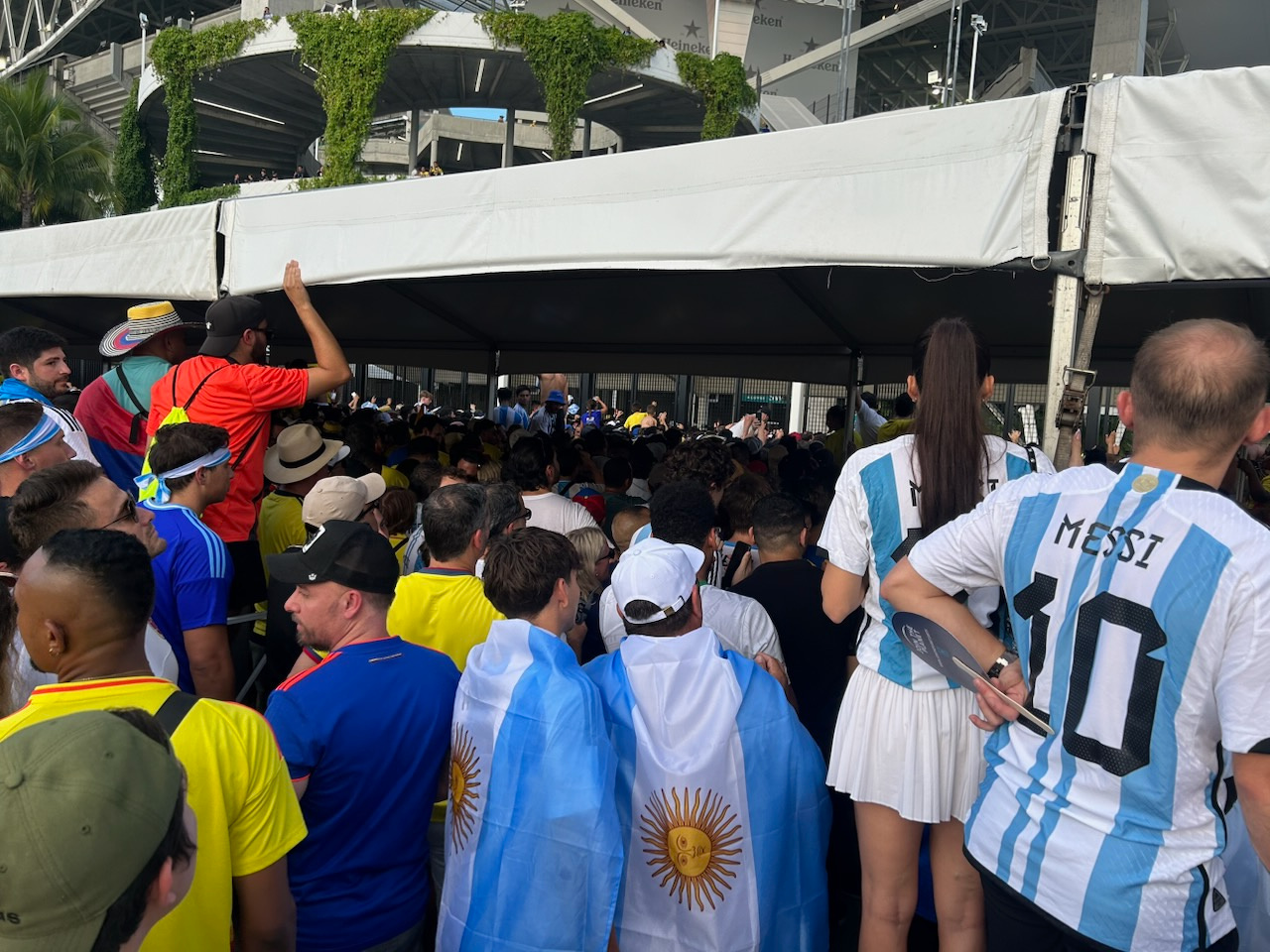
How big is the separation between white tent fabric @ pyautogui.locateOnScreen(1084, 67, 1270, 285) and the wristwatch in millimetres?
1442

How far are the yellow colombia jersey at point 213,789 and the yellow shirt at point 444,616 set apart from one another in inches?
46.5

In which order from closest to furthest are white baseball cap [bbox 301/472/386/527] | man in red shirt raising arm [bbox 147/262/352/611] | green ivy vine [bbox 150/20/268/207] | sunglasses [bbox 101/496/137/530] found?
sunglasses [bbox 101/496/137/530] < white baseball cap [bbox 301/472/386/527] < man in red shirt raising arm [bbox 147/262/352/611] < green ivy vine [bbox 150/20/268/207]

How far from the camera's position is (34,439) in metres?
3.04

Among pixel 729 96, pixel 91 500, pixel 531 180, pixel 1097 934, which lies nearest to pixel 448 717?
pixel 91 500

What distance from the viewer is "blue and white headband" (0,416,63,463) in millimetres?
2990

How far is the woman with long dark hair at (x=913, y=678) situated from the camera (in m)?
2.16

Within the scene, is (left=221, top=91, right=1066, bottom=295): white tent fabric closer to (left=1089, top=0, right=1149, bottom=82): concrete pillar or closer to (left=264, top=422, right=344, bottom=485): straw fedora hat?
(left=264, top=422, right=344, bottom=485): straw fedora hat

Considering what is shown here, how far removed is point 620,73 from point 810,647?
81.2 feet

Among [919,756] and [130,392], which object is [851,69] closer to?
[130,392]

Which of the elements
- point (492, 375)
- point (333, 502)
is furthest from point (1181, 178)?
point (492, 375)

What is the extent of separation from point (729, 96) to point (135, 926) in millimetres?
27493

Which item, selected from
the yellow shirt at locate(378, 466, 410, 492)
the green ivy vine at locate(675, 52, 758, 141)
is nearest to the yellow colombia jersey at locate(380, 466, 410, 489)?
the yellow shirt at locate(378, 466, 410, 492)

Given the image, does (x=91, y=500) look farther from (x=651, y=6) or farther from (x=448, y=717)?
(x=651, y=6)

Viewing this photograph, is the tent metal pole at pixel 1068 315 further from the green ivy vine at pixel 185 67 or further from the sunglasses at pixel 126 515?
the green ivy vine at pixel 185 67
